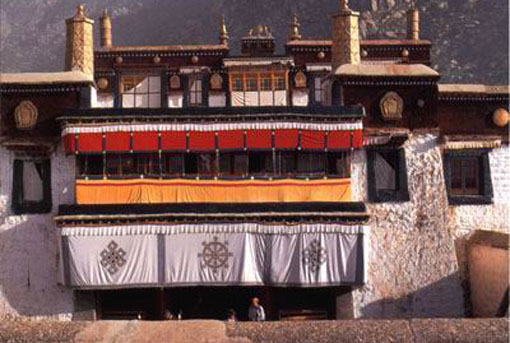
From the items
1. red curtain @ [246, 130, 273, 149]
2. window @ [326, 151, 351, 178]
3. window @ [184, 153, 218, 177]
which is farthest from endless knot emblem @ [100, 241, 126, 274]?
window @ [326, 151, 351, 178]

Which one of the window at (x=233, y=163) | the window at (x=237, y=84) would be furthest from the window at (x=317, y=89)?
the window at (x=233, y=163)

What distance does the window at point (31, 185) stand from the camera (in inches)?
648

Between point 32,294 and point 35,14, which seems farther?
point 35,14

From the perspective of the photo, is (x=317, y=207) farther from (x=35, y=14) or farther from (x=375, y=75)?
(x=35, y=14)

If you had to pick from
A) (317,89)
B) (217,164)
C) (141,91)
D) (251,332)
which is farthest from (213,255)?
(317,89)

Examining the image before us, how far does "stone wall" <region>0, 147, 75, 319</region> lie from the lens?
16391 millimetres

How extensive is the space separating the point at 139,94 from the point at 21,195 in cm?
960

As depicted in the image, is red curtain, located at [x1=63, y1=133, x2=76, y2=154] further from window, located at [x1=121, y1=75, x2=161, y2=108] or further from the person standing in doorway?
window, located at [x1=121, y1=75, x2=161, y2=108]

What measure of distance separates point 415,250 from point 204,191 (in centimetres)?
533

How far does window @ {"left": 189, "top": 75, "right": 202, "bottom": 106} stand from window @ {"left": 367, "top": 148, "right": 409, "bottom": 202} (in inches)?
425

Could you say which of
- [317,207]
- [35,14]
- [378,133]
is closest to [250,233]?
[317,207]

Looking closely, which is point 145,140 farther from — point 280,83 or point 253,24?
point 253,24

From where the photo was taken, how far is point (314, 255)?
52.2 ft

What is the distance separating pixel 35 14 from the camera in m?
97.6
